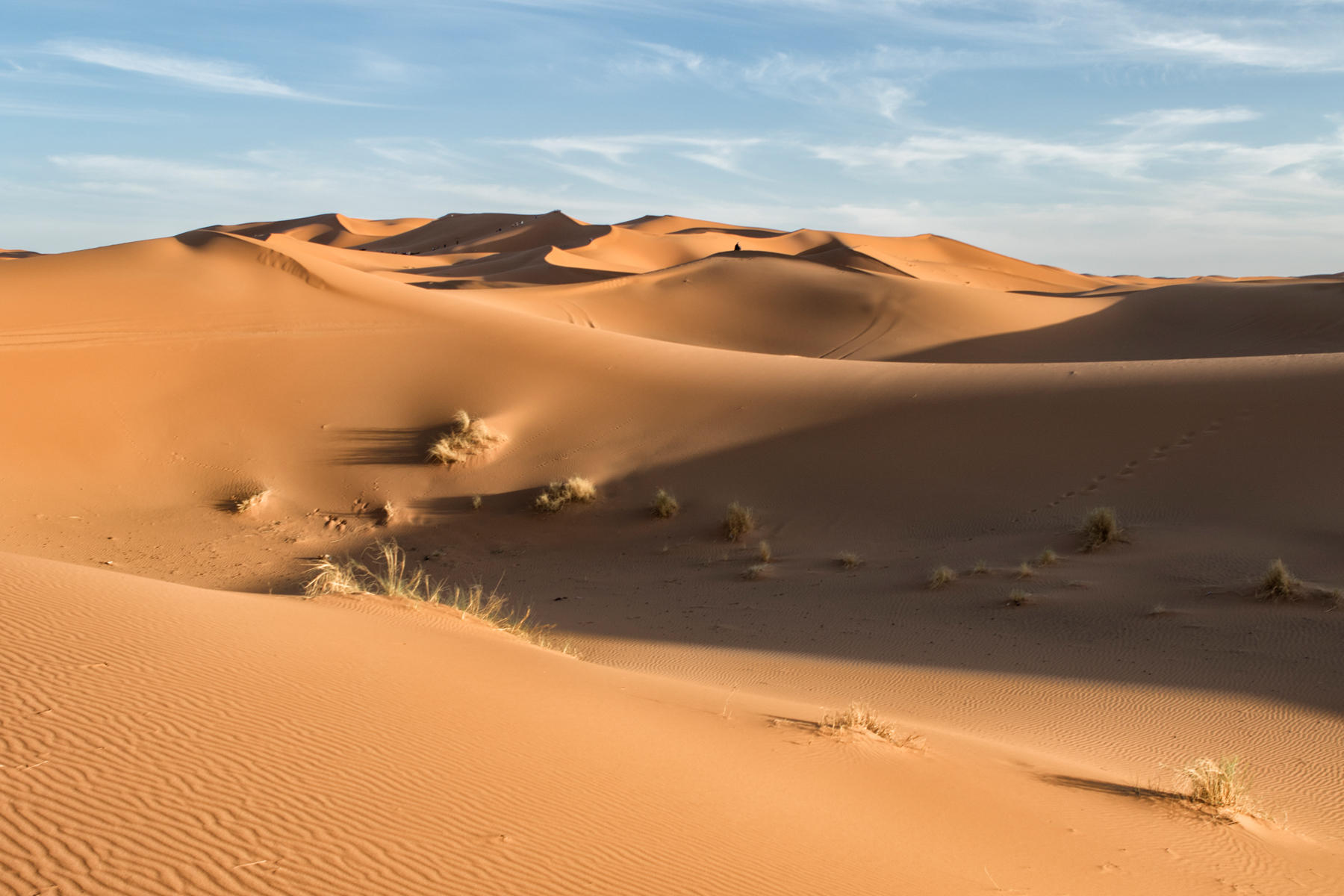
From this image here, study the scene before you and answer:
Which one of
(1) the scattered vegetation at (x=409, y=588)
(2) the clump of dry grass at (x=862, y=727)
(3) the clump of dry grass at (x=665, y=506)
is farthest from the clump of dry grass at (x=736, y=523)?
(2) the clump of dry grass at (x=862, y=727)

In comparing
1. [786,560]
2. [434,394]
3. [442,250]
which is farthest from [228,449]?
[442,250]

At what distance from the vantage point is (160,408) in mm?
15664

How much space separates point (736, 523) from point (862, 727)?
7493 millimetres

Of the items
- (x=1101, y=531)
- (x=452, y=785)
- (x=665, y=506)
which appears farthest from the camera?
(x=665, y=506)

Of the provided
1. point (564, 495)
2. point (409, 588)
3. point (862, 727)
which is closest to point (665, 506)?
point (564, 495)

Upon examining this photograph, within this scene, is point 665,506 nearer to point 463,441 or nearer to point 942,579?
point 463,441

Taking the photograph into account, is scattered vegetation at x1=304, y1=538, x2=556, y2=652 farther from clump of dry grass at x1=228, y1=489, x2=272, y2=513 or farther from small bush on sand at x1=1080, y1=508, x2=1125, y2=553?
small bush on sand at x1=1080, y1=508, x2=1125, y2=553

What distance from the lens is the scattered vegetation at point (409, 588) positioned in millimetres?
8008

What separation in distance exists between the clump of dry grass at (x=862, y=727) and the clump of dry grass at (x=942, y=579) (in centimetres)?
495

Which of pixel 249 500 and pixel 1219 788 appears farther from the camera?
pixel 249 500

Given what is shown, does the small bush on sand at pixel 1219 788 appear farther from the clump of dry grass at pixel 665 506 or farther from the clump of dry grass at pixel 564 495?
the clump of dry grass at pixel 564 495

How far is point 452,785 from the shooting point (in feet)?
12.6

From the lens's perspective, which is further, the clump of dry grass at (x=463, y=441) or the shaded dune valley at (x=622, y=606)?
the clump of dry grass at (x=463, y=441)

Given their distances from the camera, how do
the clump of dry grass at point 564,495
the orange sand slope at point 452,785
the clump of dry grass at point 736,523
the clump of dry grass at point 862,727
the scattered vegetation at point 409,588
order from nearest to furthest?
the orange sand slope at point 452,785
the clump of dry grass at point 862,727
the scattered vegetation at point 409,588
the clump of dry grass at point 736,523
the clump of dry grass at point 564,495
